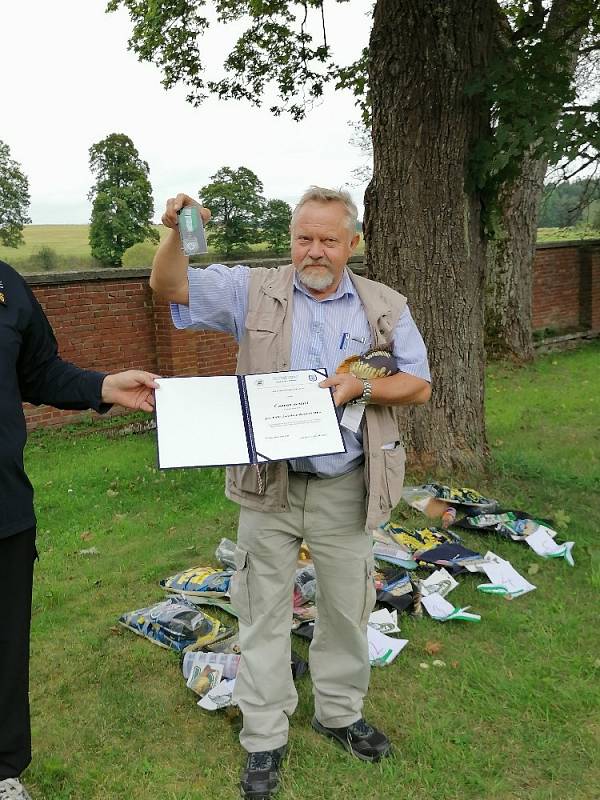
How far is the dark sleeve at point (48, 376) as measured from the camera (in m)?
2.74

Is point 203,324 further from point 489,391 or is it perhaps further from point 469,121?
point 489,391

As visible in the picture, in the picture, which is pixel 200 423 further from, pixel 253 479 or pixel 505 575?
pixel 505 575

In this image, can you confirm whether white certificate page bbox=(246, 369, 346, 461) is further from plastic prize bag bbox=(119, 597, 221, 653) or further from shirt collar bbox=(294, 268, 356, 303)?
plastic prize bag bbox=(119, 597, 221, 653)

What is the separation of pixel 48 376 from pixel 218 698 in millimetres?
1767

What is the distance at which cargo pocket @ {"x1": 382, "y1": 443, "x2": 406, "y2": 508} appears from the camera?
2982 millimetres

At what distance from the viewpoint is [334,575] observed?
3.08 metres

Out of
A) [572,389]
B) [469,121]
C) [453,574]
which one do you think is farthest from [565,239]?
[453,574]

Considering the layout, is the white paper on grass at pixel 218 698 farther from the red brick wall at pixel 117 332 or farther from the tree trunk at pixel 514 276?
the tree trunk at pixel 514 276

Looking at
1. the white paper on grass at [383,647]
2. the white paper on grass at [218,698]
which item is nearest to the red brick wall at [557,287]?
the white paper on grass at [383,647]

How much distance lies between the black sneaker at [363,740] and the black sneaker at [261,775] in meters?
0.32

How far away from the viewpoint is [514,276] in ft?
45.9

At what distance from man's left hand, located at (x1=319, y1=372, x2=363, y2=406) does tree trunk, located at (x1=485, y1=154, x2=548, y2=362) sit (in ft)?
37.5

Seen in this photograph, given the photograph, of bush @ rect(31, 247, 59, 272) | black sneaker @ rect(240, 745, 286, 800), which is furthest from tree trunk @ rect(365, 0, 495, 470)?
bush @ rect(31, 247, 59, 272)

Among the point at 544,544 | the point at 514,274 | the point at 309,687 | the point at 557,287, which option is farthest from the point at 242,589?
the point at 557,287
